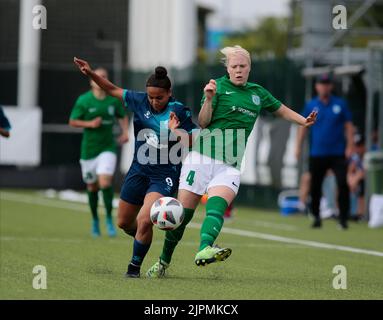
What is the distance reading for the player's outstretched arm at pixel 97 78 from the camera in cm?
1041

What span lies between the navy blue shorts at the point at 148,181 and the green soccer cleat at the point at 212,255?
0.99 metres

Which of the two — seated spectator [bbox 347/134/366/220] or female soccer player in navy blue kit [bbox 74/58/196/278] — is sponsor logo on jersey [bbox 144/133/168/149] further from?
seated spectator [bbox 347/134/366/220]

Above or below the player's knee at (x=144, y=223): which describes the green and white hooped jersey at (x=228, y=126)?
above

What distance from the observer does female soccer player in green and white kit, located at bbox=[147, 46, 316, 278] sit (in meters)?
10.7

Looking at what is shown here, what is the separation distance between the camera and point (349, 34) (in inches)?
995

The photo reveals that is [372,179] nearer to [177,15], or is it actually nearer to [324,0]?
[324,0]

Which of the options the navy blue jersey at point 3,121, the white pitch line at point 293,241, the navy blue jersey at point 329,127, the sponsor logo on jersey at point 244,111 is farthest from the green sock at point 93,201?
the sponsor logo on jersey at point 244,111

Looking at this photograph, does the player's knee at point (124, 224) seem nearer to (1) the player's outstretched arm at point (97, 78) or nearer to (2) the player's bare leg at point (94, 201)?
(1) the player's outstretched arm at point (97, 78)

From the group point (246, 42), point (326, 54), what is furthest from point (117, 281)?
point (246, 42)

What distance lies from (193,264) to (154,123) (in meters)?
2.10

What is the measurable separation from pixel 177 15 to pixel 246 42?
1384 inches

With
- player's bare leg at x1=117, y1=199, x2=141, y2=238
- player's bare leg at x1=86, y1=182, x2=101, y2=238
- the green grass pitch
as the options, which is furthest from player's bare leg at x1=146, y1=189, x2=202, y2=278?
player's bare leg at x1=86, y1=182, x2=101, y2=238

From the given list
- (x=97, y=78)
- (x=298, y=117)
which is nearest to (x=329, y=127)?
(x=298, y=117)

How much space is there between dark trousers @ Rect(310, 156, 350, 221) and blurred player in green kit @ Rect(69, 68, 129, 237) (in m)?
3.56
